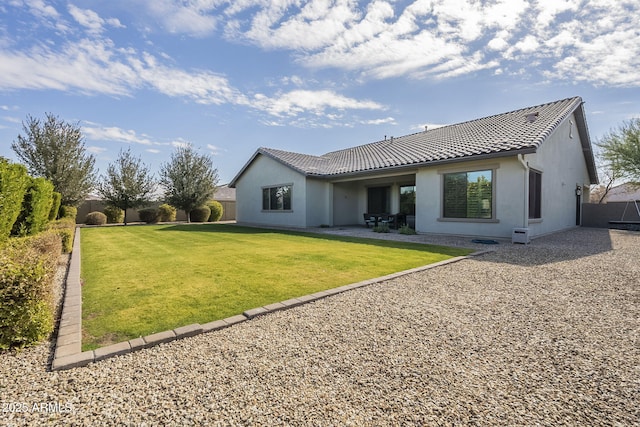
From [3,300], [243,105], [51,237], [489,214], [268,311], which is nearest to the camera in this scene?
[3,300]

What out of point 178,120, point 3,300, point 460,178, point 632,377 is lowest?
point 632,377

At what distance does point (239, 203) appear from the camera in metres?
21.4

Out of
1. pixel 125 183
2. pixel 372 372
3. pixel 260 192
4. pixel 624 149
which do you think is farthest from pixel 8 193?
pixel 624 149

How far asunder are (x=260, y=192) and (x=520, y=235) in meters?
14.3

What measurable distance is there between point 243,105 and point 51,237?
11.2 meters

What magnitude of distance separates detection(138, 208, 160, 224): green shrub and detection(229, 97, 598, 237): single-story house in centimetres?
708

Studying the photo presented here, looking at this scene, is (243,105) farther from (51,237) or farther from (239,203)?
(51,237)

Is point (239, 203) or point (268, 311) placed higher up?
point (239, 203)

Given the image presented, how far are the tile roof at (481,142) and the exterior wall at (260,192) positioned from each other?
25.9 inches

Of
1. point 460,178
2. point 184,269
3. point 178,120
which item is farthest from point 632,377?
point 178,120

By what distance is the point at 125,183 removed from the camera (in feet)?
68.4

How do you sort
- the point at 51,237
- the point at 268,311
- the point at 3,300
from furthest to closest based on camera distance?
the point at 51,237 → the point at 268,311 → the point at 3,300

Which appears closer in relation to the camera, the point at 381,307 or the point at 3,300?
the point at 3,300

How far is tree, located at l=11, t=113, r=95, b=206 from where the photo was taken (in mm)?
17703
